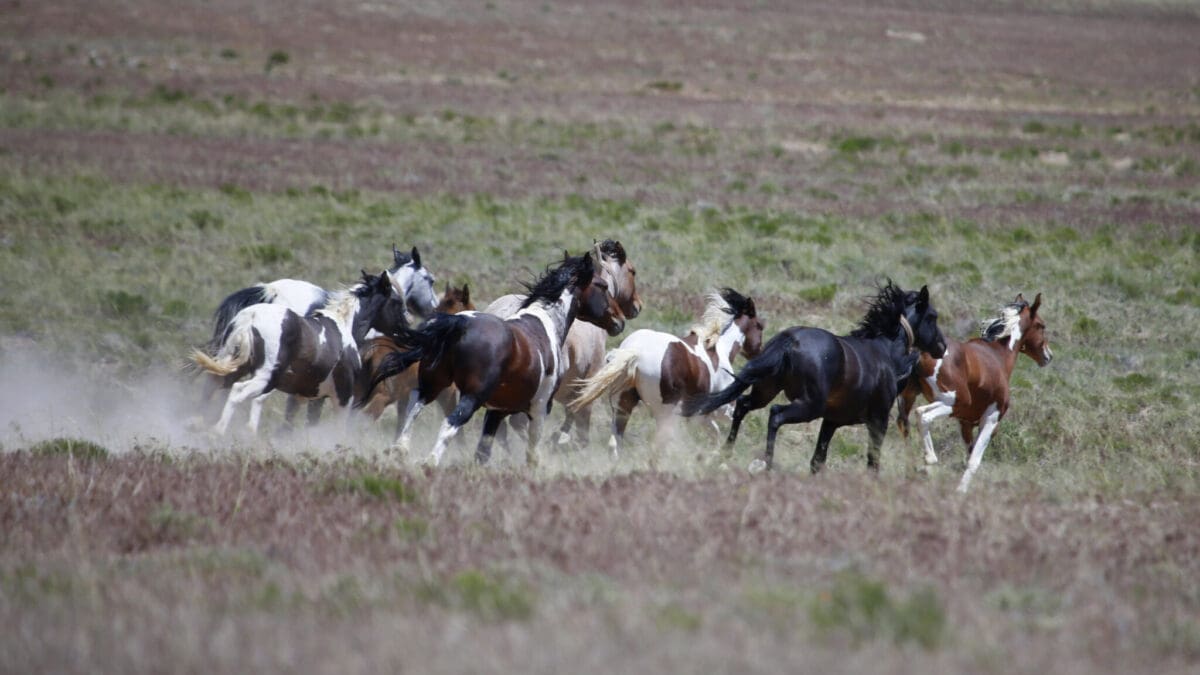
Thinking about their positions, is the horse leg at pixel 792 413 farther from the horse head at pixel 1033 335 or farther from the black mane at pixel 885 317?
the horse head at pixel 1033 335

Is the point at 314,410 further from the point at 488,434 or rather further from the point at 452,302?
the point at 488,434

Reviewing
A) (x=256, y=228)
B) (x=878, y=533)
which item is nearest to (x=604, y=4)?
(x=256, y=228)

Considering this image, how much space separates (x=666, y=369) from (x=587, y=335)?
140 cm

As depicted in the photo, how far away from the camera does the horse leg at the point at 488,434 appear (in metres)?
10.5

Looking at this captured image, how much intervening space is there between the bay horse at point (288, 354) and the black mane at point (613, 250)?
254cm

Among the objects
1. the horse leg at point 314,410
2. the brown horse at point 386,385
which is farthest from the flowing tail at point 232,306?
the brown horse at point 386,385

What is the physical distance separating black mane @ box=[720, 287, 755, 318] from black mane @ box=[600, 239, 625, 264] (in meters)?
1.20

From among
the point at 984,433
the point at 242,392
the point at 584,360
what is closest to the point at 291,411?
the point at 242,392

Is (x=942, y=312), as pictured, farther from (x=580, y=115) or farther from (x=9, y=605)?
(x=580, y=115)

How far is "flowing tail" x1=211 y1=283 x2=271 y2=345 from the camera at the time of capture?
1233 cm

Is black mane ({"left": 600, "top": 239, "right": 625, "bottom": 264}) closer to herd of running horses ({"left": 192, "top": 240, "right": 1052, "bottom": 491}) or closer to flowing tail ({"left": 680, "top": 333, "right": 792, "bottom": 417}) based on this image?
herd of running horses ({"left": 192, "top": 240, "right": 1052, "bottom": 491})

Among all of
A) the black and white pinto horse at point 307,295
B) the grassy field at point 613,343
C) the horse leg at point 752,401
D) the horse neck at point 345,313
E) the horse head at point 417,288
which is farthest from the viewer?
the horse head at point 417,288

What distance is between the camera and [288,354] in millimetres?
11625

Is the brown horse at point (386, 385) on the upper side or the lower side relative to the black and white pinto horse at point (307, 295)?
lower
